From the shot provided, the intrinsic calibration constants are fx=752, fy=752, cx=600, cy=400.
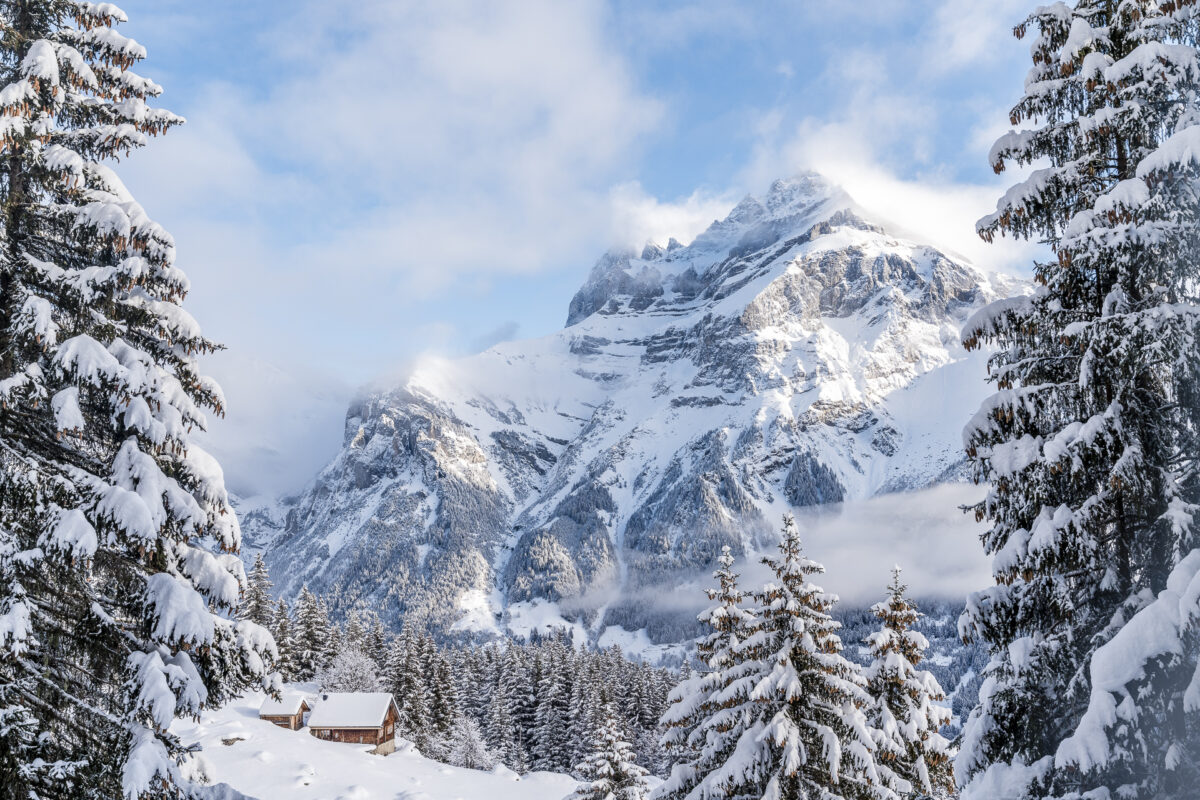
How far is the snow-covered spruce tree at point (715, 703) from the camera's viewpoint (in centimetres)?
1530

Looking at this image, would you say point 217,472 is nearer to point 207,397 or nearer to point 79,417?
point 207,397

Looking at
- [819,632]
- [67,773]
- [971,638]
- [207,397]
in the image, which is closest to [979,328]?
[971,638]

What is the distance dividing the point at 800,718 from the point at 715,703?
7.51 feet

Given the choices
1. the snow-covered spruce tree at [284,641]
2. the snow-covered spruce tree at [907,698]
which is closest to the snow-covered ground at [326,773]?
the snow-covered spruce tree at [284,641]

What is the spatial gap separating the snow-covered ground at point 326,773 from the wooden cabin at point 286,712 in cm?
590

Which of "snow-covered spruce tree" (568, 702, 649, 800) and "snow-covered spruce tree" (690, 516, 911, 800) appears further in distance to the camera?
"snow-covered spruce tree" (568, 702, 649, 800)

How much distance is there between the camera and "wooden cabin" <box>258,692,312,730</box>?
54875 mm

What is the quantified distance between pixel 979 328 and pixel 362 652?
3061 inches

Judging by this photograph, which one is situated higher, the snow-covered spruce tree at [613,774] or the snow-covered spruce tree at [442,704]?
the snow-covered spruce tree at [442,704]

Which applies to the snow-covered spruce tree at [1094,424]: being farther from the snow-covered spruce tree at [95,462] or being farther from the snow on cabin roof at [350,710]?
the snow on cabin roof at [350,710]

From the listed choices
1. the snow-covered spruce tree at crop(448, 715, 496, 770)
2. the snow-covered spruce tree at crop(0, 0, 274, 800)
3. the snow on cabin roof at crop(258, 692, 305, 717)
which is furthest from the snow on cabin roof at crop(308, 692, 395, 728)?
the snow-covered spruce tree at crop(0, 0, 274, 800)

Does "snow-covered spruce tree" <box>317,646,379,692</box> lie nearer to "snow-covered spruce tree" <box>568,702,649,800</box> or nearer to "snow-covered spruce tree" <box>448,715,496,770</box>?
"snow-covered spruce tree" <box>448,715,496,770</box>

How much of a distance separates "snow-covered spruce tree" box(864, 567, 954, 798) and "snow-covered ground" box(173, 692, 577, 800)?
23.9 m

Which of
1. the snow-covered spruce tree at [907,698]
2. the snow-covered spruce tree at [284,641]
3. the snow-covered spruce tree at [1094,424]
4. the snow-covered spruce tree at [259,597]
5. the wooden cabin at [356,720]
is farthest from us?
the snow-covered spruce tree at [284,641]
